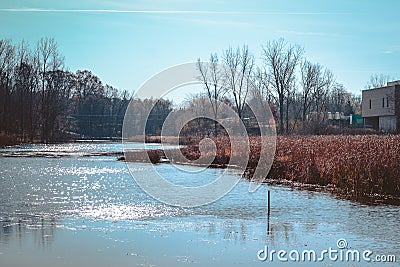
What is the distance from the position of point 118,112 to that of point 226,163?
253 feet

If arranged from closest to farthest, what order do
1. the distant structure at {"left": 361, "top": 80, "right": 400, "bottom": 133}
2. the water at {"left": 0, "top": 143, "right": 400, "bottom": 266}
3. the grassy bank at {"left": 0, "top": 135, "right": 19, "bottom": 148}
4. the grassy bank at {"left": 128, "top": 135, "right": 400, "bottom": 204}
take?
the water at {"left": 0, "top": 143, "right": 400, "bottom": 266} → the grassy bank at {"left": 128, "top": 135, "right": 400, "bottom": 204} → the grassy bank at {"left": 0, "top": 135, "right": 19, "bottom": 148} → the distant structure at {"left": 361, "top": 80, "right": 400, "bottom": 133}

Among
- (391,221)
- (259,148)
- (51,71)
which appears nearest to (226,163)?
(259,148)

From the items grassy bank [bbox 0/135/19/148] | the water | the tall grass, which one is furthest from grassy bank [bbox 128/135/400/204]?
grassy bank [bbox 0/135/19/148]

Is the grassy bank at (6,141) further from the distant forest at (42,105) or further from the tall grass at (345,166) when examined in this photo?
the tall grass at (345,166)

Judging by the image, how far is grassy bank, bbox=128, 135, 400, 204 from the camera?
53.7 feet

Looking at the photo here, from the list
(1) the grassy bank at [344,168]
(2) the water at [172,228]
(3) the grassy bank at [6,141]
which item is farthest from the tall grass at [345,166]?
(3) the grassy bank at [6,141]

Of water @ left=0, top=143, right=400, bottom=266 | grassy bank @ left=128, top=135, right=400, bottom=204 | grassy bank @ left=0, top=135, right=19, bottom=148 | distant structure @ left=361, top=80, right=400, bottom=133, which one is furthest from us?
distant structure @ left=361, top=80, right=400, bottom=133

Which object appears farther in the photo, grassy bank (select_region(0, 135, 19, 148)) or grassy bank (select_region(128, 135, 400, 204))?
grassy bank (select_region(0, 135, 19, 148))

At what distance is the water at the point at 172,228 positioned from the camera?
879cm

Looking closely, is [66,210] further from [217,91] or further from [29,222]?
[217,91]

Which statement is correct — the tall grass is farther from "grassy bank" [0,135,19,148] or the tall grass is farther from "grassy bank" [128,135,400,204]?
"grassy bank" [0,135,19,148]

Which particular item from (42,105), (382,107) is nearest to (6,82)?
(42,105)

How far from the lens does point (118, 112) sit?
105 meters

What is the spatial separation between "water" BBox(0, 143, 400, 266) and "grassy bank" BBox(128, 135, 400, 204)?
1.23 metres
